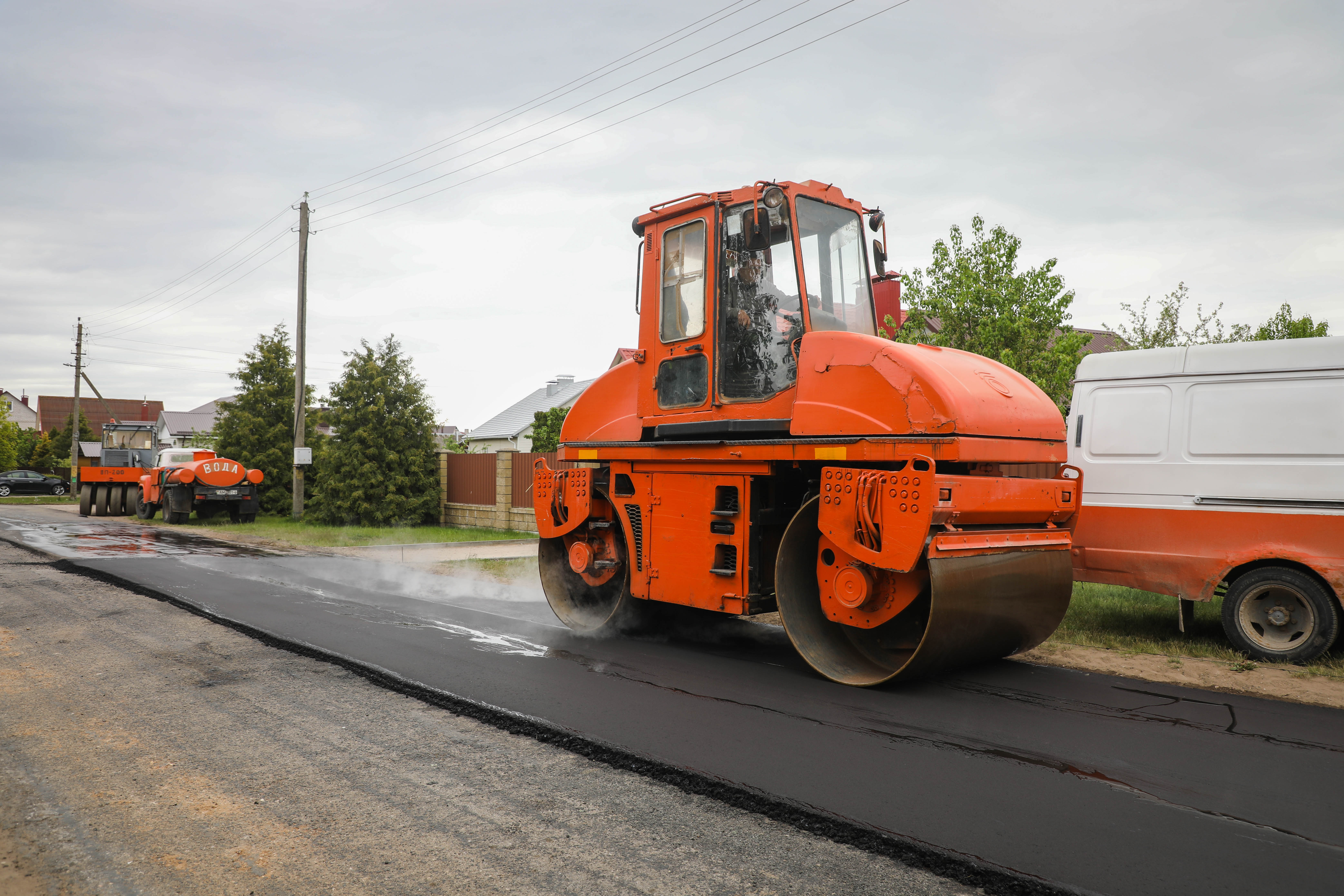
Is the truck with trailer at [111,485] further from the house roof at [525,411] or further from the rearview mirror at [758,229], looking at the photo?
the rearview mirror at [758,229]

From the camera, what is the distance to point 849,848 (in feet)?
11.3

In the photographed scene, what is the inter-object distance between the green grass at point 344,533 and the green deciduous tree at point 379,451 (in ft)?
1.37

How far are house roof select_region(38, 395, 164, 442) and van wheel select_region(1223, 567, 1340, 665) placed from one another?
91.1m

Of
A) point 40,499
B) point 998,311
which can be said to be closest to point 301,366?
point 998,311

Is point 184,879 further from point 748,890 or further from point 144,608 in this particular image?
point 144,608

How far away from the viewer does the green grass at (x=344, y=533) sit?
58.0 ft

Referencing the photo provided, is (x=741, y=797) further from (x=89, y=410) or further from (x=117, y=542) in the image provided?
(x=89, y=410)

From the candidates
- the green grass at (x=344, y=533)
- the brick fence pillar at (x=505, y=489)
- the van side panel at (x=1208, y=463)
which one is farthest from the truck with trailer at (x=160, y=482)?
the van side panel at (x=1208, y=463)

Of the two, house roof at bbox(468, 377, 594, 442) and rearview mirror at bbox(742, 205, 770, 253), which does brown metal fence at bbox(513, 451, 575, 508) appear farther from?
house roof at bbox(468, 377, 594, 442)

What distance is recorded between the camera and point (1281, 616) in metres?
6.69

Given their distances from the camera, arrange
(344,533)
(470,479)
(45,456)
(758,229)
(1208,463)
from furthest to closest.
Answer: (45,456) → (470,479) → (344,533) → (1208,463) → (758,229)

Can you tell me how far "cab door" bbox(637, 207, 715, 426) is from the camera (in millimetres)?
6918

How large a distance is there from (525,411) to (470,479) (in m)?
23.9

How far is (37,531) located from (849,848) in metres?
21.4
